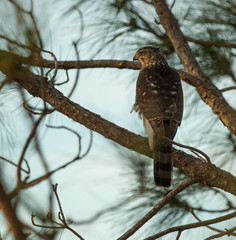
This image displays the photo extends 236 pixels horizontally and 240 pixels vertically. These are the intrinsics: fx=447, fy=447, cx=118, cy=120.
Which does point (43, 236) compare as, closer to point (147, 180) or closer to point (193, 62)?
point (147, 180)

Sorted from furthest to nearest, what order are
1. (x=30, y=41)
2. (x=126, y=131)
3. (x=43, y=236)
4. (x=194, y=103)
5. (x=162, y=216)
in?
(x=194, y=103) < (x=162, y=216) < (x=126, y=131) < (x=30, y=41) < (x=43, y=236)

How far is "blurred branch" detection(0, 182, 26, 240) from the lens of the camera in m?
1.20

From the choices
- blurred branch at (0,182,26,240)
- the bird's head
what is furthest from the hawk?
blurred branch at (0,182,26,240)

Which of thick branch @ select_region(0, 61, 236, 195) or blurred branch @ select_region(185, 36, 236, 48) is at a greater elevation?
blurred branch @ select_region(185, 36, 236, 48)

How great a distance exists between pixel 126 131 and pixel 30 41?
155 cm

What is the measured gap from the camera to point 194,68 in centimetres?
434

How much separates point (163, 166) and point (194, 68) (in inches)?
43.8

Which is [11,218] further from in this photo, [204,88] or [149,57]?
[149,57]

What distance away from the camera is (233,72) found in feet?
15.1

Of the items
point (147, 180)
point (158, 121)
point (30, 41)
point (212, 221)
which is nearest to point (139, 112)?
point (158, 121)

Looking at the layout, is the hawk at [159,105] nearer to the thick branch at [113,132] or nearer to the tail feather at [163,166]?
the tail feather at [163,166]

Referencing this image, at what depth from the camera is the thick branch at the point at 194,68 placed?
389cm

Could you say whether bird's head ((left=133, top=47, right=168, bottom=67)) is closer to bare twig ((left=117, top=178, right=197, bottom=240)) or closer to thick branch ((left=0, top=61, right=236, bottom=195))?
thick branch ((left=0, top=61, right=236, bottom=195))

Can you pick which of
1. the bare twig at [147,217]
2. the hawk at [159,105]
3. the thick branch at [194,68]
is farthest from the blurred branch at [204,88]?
the bare twig at [147,217]
